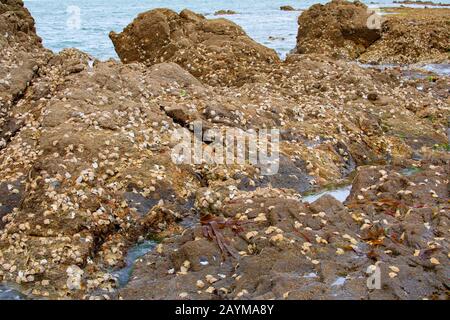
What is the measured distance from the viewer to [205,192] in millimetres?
11570

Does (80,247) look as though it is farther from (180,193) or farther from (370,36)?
(370,36)

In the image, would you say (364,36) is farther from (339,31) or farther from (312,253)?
(312,253)

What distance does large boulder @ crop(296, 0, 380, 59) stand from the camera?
120 feet

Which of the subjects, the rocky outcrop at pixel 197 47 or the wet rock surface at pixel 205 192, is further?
the rocky outcrop at pixel 197 47

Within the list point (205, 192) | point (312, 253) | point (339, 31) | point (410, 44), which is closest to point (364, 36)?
point (339, 31)

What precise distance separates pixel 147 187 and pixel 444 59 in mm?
28137

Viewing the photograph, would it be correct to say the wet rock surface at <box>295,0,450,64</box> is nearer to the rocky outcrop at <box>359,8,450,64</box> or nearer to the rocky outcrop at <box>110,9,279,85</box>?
the rocky outcrop at <box>359,8,450,64</box>

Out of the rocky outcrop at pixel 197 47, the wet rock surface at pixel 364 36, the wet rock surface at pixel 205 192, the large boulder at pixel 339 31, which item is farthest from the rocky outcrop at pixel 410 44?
the wet rock surface at pixel 205 192

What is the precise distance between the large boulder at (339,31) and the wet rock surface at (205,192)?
17626 millimetres

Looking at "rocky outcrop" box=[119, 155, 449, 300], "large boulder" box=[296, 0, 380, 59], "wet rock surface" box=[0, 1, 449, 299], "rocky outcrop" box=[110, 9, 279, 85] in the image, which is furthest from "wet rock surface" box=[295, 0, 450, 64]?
"rocky outcrop" box=[119, 155, 449, 300]

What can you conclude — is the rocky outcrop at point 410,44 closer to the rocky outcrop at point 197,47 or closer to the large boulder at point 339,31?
the large boulder at point 339,31

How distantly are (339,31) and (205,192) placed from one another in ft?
95.7

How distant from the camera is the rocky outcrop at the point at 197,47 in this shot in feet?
73.7
